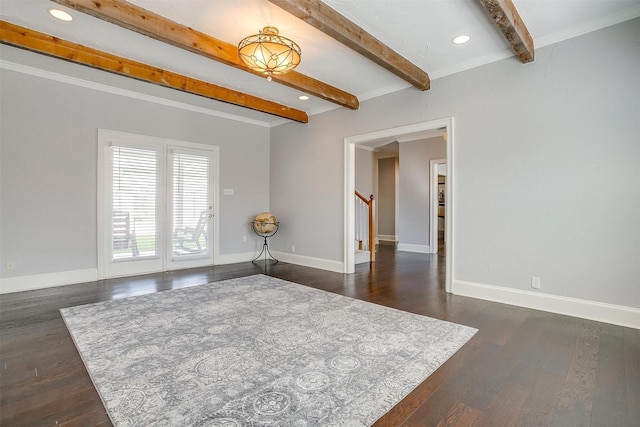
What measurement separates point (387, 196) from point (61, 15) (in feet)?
28.2

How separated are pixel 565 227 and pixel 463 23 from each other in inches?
90.2

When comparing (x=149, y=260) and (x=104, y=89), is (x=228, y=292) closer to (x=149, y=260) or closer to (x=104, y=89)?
(x=149, y=260)

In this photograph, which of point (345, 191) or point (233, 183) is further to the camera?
point (233, 183)

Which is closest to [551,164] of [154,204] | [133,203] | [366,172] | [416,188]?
[416,188]

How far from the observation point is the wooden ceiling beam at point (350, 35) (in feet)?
8.23

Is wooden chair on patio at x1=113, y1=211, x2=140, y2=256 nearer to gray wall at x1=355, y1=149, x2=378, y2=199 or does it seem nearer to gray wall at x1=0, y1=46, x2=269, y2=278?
gray wall at x1=0, y1=46, x2=269, y2=278

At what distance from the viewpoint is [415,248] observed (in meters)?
7.83

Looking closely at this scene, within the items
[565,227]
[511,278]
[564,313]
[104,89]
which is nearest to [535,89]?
[565,227]

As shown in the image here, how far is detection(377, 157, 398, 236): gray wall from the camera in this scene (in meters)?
9.89

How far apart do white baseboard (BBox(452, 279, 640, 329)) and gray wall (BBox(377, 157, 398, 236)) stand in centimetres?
600

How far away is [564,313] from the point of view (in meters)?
3.19

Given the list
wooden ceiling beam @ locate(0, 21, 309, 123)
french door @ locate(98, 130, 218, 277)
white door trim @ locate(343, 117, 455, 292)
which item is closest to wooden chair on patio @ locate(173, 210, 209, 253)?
french door @ locate(98, 130, 218, 277)

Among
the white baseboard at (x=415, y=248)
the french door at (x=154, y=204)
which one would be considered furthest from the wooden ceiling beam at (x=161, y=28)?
the white baseboard at (x=415, y=248)

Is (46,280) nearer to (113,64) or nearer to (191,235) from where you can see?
(191,235)
